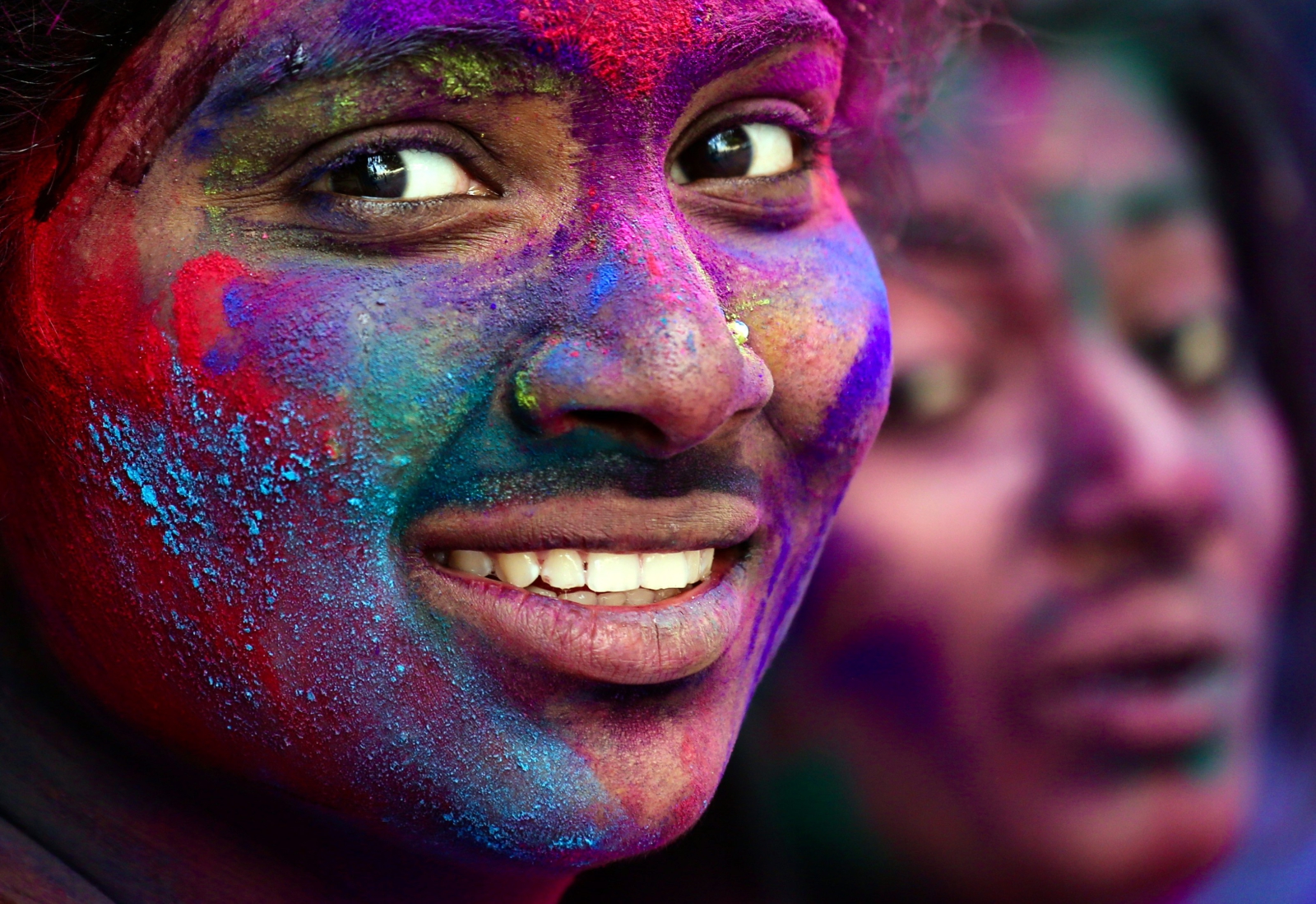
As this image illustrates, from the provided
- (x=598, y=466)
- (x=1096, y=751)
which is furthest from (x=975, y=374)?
(x=598, y=466)

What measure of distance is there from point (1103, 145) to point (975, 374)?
0.63 m

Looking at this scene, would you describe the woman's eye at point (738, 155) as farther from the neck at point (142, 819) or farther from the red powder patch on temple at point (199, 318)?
the neck at point (142, 819)

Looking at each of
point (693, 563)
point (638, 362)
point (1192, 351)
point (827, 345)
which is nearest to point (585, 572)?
point (693, 563)

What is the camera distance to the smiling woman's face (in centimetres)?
137

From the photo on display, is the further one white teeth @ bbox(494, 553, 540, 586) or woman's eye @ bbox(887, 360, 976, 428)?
woman's eye @ bbox(887, 360, 976, 428)

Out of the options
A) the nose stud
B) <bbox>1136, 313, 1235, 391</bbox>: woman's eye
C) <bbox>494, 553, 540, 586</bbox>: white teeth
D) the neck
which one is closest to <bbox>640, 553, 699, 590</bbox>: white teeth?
<bbox>494, 553, 540, 586</bbox>: white teeth

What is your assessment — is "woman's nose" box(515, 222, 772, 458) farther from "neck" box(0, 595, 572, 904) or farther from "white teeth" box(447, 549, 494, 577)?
"neck" box(0, 595, 572, 904)

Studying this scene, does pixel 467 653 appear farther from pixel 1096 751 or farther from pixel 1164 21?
pixel 1164 21

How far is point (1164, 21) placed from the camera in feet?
11.5

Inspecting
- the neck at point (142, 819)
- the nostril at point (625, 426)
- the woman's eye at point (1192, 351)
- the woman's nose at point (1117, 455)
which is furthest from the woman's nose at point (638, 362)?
the woman's eye at point (1192, 351)

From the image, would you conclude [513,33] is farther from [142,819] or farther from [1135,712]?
[1135,712]

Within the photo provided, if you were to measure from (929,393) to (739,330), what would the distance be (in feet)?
5.35

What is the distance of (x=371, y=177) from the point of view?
1404 millimetres

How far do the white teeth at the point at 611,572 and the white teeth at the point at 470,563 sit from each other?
10cm
